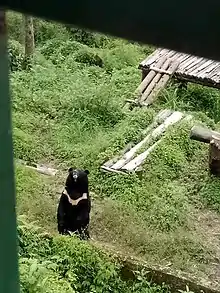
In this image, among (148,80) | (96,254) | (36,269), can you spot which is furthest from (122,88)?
(36,269)

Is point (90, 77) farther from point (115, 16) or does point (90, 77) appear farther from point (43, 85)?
point (115, 16)

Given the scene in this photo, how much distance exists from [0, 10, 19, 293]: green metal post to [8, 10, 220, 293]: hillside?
12.9ft

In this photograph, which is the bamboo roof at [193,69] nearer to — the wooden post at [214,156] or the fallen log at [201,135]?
the fallen log at [201,135]

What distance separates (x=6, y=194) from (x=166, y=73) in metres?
7.58

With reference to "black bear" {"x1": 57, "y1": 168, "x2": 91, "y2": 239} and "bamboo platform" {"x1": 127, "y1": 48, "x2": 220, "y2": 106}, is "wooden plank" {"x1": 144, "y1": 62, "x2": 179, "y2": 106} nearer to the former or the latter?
"bamboo platform" {"x1": 127, "y1": 48, "x2": 220, "y2": 106}

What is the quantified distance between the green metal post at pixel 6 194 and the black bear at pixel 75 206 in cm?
478

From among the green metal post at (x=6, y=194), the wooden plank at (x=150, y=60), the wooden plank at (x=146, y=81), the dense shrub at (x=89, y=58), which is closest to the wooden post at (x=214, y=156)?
the wooden plank at (x=146, y=81)

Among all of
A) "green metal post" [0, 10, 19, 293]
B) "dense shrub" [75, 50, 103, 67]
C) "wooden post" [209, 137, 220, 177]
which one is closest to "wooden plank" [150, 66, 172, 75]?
"dense shrub" [75, 50, 103, 67]

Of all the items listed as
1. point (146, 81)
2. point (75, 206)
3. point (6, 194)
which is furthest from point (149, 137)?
point (6, 194)

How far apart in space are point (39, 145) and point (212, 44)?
6.55 m

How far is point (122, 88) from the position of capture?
7.96m

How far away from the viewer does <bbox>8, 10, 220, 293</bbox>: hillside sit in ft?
17.3

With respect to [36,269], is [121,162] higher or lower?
lower

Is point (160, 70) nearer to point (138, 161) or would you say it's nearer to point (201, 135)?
point (201, 135)
